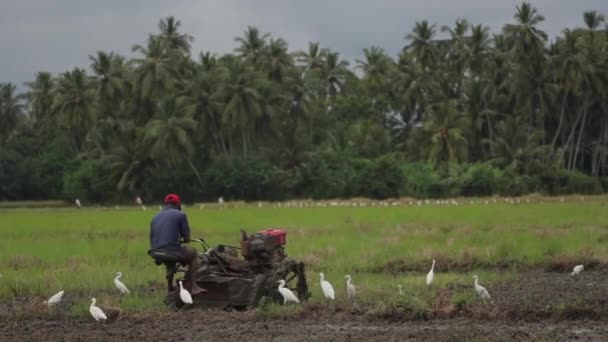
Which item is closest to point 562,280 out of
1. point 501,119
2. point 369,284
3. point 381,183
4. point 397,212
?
point 369,284

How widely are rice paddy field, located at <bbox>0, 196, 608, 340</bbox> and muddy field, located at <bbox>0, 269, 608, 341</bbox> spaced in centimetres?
2

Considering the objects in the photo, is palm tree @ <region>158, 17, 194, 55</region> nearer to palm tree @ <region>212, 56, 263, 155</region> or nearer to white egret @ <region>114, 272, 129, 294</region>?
palm tree @ <region>212, 56, 263, 155</region>

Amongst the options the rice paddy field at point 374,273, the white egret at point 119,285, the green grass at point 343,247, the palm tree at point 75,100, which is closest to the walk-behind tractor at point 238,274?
the rice paddy field at point 374,273

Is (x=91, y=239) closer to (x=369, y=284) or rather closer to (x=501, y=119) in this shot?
(x=369, y=284)

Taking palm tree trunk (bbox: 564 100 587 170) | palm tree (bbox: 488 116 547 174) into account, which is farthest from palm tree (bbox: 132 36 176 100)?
palm tree trunk (bbox: 564 100 587 170)

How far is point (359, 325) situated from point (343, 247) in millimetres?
10441

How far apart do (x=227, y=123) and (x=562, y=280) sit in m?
44.7

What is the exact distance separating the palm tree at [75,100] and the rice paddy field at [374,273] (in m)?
29.0

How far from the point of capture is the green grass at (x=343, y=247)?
1553 centimetres

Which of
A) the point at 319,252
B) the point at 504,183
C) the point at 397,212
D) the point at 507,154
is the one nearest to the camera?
the point at 319,252

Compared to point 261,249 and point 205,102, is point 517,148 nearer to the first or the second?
point 205,102

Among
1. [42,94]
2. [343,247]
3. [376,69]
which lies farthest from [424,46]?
[343,247]

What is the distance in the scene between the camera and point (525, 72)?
62.8 meters

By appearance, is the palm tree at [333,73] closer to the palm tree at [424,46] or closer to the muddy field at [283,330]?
the palm tree at [424,46]
